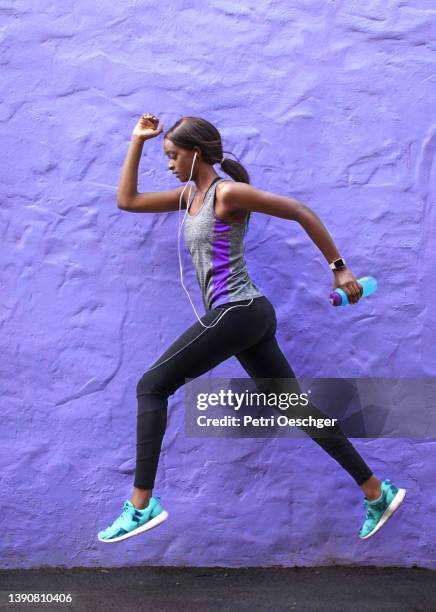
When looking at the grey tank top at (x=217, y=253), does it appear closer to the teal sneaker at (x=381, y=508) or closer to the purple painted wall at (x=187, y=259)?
the purple painted wall at (x=187, y=259)

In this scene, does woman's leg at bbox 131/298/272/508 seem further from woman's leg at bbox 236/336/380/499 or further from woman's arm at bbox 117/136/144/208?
woman's arm at bbox 117/136/144/208

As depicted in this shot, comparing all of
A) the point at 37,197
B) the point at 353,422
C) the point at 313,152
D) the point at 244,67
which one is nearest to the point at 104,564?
the point at 353,422

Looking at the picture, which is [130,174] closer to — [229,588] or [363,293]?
[363,293]

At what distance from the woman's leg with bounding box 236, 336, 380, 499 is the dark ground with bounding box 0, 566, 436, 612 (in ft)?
1.56

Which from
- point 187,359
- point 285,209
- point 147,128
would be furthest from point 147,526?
point 147,128

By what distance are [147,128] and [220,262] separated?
66 centimetres

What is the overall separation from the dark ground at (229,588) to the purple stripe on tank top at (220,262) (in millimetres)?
1284

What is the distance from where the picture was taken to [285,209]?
126 inches

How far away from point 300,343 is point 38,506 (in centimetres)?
142

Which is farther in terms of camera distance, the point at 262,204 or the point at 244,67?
the point at 244,67

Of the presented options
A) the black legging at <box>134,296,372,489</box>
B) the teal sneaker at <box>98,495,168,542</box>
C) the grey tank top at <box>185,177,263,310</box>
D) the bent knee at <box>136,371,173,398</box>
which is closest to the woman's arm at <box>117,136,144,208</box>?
the grey tank top at <box>185,177,263,310</box>

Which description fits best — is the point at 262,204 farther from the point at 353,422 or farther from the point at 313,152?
the point at 353,422

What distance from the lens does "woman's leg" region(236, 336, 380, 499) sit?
3383mm

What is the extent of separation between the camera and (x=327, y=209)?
375 cm
